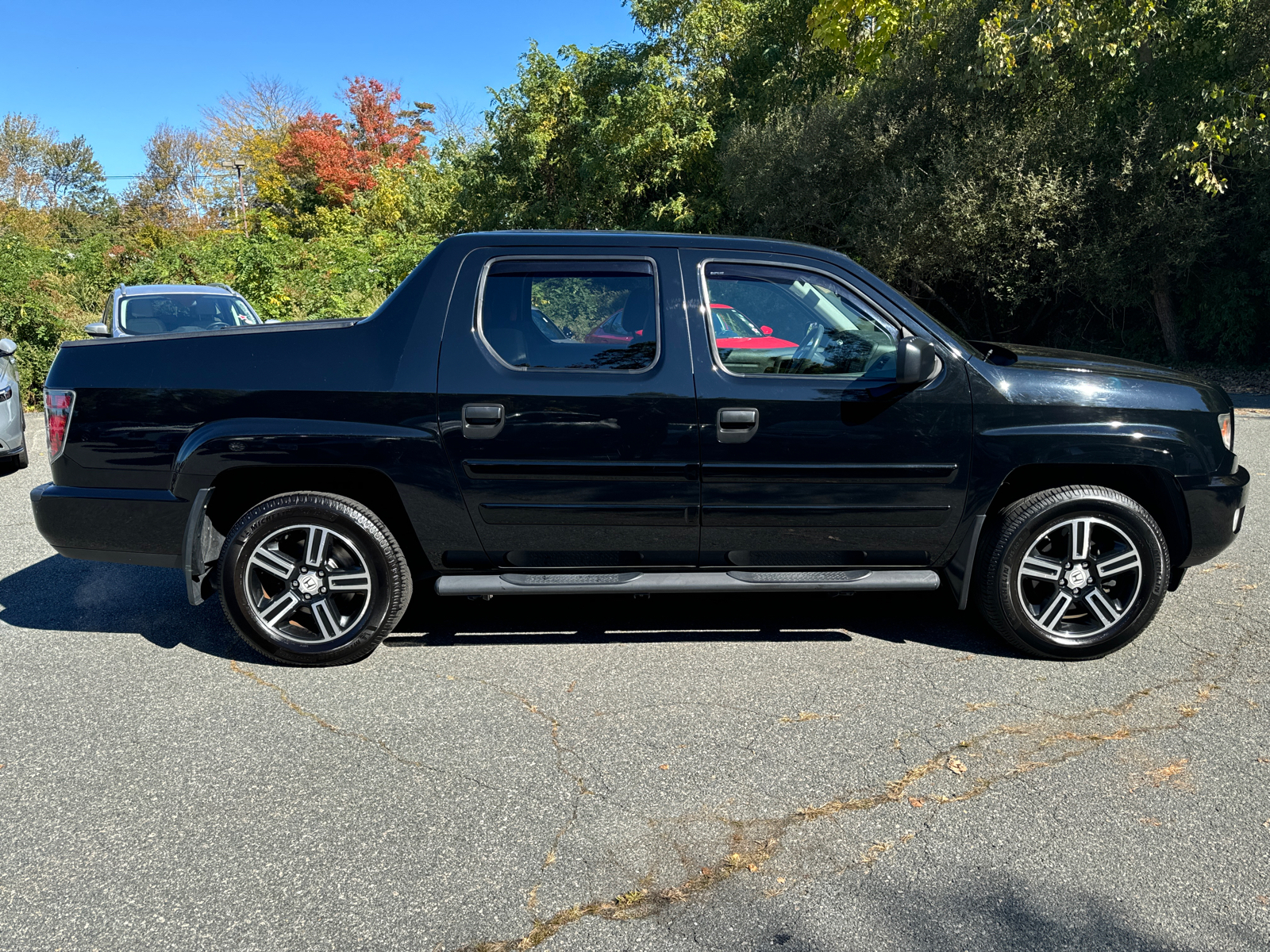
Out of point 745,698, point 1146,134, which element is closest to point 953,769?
point 745,698

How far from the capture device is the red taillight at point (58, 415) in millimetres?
4121

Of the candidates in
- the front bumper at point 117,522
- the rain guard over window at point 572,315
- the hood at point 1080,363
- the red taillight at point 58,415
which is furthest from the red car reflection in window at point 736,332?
the red taillight at point 58,415

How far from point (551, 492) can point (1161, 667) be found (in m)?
2.83

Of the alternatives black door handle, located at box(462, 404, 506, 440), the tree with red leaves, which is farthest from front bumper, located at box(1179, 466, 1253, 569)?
the tree with red leaves

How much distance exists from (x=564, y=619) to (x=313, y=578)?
130 cm

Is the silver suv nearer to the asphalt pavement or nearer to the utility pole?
the asphalt pavement

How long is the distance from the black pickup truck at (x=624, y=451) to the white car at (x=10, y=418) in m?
5.53

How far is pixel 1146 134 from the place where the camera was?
15.8 metres

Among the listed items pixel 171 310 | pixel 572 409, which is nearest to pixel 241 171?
pixel 171 310

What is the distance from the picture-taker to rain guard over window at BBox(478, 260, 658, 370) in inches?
162

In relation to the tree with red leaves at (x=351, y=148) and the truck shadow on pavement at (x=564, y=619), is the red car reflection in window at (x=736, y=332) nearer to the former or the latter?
the truck shadow on pavement at (x=564, y=619)

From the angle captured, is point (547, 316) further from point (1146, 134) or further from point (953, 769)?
point (1146, 134)

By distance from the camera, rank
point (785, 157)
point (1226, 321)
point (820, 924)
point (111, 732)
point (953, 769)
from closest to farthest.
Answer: point (820, 924) → point (953, 769) → point (111, 732) → point (1226, 321) → point (785, 157)

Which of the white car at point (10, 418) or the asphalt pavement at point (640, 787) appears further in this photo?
the white car at point (10, 418)
